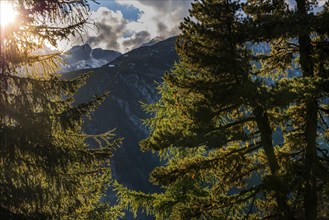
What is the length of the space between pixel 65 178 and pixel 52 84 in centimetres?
251

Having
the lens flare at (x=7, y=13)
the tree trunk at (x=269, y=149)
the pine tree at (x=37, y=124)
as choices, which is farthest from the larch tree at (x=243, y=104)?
the lens flare at (x=7, y=13)

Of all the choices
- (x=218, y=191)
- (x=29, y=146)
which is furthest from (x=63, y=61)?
(x=218, y=191)

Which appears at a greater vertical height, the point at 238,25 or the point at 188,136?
the point at 238,25

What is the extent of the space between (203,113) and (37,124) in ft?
14.4

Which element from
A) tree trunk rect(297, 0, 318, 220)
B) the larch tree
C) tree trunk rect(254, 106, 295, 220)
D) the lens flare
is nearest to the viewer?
the lens flare

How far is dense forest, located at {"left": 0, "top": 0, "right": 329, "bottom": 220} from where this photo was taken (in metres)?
9.09

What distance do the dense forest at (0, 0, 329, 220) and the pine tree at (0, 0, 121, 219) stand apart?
0.09 feet

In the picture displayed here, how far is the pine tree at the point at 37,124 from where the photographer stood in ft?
28.8

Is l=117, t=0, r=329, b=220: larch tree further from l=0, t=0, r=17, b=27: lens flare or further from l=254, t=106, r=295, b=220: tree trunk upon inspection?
l=0, t=0, r=17, b=27: lens flare

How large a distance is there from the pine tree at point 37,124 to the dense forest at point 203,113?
0.03 m

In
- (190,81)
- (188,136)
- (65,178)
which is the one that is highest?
(190,81)

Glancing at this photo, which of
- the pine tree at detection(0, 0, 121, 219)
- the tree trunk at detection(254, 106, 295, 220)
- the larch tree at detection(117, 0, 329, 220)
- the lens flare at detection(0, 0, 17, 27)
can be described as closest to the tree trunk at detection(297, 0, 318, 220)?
the larch tree at detection(117, 0, 329, 220)

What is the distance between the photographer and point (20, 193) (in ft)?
28.8

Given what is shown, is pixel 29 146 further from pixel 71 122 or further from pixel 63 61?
pixel 63 61
